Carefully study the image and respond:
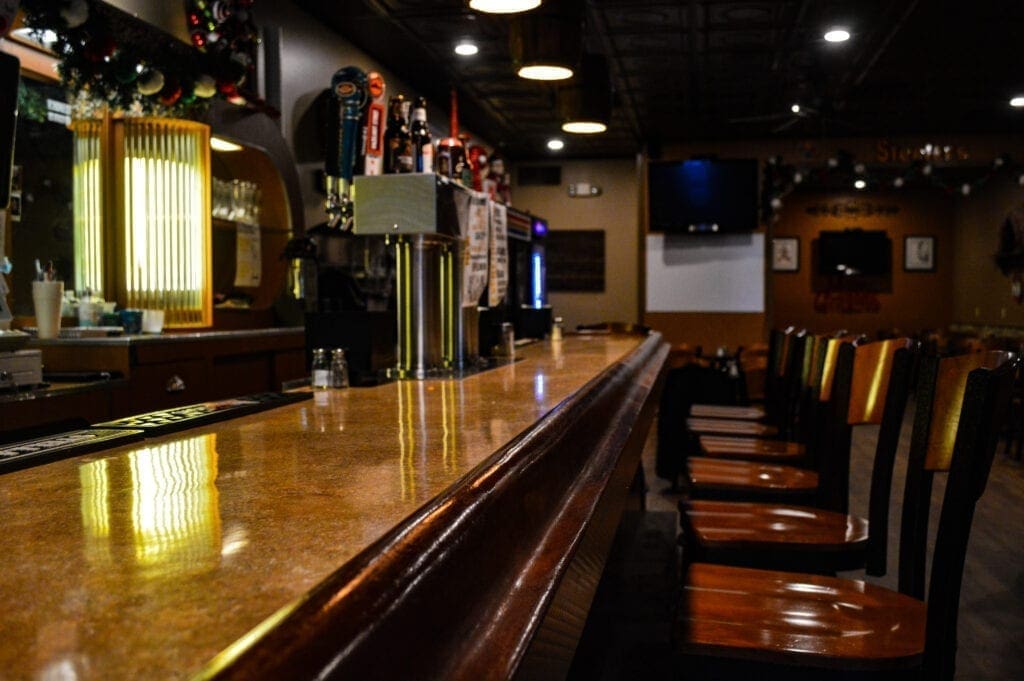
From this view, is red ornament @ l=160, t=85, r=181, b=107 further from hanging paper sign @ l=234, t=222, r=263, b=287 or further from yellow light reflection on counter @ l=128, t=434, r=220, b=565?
yellow light reflection on counter @ l=128, t=434, r=220, b=565

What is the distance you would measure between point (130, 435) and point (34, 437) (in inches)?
7.4

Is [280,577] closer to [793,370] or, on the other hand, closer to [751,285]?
[793,370]

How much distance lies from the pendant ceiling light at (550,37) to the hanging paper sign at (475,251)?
1.14m

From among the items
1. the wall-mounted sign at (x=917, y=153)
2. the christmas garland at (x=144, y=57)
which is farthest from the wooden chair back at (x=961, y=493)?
the wall-mounted sign at (x=917, y=153)

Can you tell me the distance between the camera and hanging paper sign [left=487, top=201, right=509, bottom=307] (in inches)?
127

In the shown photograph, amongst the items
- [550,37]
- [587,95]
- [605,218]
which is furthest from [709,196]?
[550,37]

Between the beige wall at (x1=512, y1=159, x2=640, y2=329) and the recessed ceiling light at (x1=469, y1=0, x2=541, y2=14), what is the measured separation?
9383 millimetres

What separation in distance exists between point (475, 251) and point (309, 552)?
233 cm

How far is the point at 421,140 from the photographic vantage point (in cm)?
289

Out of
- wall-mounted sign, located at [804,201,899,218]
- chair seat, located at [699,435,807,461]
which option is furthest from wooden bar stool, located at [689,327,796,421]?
wall-mounted sign, located at [804,201,899,218]

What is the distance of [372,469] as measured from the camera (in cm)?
114

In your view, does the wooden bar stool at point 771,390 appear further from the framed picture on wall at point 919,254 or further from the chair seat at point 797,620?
the framed picture on wall at point 919,254

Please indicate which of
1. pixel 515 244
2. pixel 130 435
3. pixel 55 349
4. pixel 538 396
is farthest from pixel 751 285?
pixel 130 435

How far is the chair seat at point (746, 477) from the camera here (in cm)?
287
